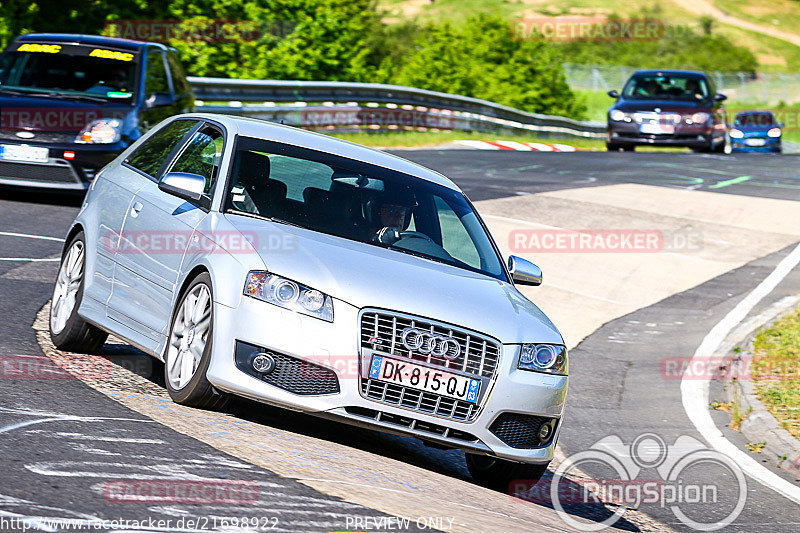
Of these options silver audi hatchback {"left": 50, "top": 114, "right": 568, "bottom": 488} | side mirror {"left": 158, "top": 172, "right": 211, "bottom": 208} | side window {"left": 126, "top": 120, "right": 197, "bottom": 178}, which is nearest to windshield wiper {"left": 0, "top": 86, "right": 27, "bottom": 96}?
side window {"left": 126, "top": 120, "right": 197, "bottom": 178}

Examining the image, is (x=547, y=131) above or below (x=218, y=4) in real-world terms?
below

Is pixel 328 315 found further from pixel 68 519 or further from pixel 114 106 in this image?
pixel 114 106

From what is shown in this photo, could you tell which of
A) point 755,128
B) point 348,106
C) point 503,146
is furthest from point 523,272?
point 755,128

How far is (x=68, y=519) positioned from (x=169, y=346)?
2.30 metres

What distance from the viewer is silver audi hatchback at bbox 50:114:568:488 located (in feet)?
19.8

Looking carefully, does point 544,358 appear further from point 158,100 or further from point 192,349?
point 158,100

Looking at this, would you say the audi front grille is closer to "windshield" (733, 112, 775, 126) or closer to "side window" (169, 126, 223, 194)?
"side window" (169, 126, 223, 194)

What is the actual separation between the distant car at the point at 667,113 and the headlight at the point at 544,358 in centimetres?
2084

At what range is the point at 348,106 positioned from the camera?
2736 centimetres

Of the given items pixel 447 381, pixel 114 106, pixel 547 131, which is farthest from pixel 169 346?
pixel 547 131

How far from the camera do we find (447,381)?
6102 millimetres

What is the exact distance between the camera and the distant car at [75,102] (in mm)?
13523

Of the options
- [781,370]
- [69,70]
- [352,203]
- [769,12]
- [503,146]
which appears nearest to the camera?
[352,203]

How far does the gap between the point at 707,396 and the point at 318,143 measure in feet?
14.5
